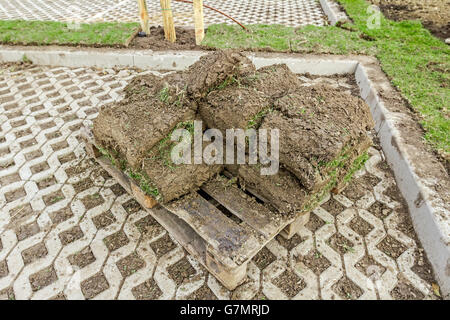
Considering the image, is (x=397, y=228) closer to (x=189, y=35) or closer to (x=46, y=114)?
(x=46, y=114)

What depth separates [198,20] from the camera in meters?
6.13

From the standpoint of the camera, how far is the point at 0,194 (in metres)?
3.39

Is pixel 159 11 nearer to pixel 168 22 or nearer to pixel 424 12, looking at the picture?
pixel 168 22

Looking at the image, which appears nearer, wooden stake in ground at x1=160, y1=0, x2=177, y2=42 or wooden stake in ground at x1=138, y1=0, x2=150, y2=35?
wooden stake in ground at x1=160, y1=0, x2=177, y2=42

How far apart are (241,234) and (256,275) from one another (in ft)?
1.41

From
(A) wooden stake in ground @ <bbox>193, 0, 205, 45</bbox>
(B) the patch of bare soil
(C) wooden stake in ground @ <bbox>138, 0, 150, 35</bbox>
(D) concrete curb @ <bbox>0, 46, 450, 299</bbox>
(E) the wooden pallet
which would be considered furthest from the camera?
(B) the patch of bare soil

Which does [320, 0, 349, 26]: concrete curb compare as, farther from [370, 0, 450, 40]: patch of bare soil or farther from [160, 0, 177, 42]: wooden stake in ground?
[160, 0, 177, 42]: wooden stake in ground

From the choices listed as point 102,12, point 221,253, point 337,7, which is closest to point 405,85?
point 221,253

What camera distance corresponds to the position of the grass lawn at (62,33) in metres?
6.38

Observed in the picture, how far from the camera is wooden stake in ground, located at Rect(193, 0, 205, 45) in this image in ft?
19.2

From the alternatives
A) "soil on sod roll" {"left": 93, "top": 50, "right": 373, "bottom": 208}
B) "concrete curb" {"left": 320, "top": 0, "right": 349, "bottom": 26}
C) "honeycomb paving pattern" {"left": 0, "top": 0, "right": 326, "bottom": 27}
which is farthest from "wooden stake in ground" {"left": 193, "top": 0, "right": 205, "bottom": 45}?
"concrete curb" {"left": 320, "top": 0, "right": 349, "bottom": 26}

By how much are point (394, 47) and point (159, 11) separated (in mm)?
6619

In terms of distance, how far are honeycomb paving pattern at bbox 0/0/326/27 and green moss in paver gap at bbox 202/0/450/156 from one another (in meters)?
1.21

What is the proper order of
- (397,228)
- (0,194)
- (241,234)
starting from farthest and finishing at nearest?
(0,194) → (397,228) → (241,234)
